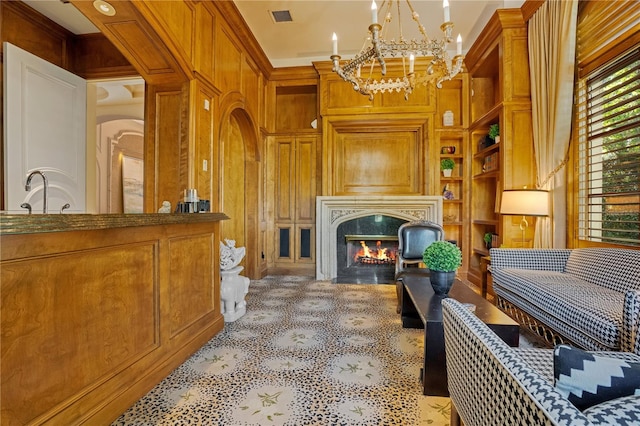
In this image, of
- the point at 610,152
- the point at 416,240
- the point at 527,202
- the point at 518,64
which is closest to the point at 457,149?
the point at 518,64

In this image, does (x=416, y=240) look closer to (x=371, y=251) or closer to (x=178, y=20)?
(x=371, y=251)

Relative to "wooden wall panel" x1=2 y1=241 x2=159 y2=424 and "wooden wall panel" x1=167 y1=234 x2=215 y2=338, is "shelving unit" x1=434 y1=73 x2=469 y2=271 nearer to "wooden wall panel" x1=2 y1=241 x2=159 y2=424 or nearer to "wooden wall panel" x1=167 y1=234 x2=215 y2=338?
"wooden wall panel" x1=167 y1=234 x2=215 y2=338

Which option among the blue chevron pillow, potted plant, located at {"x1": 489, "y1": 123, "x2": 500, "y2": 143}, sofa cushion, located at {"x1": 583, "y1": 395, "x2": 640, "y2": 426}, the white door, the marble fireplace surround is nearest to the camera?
sofa cushion, located at {"x1": 583, "y1": 395, "x2": 640, "y2": 426}

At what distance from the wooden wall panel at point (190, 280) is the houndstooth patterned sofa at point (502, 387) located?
173cm

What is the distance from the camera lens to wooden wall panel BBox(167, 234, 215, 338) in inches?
82.5

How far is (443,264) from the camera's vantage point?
213 cm

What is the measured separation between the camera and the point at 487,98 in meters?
4.79

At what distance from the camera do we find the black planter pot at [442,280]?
2154 millimetres

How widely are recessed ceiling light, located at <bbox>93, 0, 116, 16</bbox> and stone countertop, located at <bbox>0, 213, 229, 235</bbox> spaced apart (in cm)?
159

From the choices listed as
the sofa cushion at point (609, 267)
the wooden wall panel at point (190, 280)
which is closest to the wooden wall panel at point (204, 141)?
the wooden wall panel at point (190, 280)

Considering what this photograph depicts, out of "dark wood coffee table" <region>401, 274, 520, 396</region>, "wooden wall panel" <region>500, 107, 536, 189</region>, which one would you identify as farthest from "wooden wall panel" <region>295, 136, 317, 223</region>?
"dark wood coffee table" <region>401, 274, 520, 396</region>

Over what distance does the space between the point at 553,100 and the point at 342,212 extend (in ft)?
9.50

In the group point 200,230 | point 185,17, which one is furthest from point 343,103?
point 200,230

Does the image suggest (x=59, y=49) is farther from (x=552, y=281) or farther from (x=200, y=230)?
(x=552, y=281)
